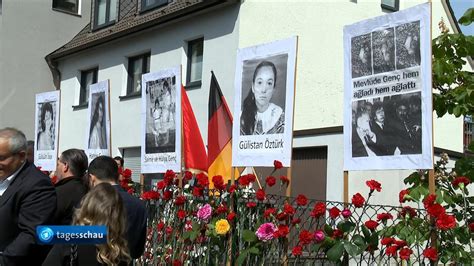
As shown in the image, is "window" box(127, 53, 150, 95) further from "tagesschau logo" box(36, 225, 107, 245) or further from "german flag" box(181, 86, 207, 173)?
"tagesschau logo" box(36, 225, 107, 245)

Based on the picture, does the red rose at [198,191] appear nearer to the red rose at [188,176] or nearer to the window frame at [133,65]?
the red rose at [188,176]

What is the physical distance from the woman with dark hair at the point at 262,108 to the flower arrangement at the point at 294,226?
24.3 inches

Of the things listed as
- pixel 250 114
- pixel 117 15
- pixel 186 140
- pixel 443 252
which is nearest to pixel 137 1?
pixel 117 15

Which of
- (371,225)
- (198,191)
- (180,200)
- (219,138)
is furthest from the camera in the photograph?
(219,138)

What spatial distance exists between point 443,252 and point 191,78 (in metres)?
11.2

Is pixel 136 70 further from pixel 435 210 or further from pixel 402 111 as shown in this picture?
pixel 435 210

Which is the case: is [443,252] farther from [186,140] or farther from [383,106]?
[186,140]

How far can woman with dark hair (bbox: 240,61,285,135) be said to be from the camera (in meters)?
6.09

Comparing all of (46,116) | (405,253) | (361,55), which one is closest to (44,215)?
(405,253)

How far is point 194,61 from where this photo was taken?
15203mm

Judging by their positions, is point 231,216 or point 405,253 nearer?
point 405,253

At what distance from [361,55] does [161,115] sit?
3.35 meters

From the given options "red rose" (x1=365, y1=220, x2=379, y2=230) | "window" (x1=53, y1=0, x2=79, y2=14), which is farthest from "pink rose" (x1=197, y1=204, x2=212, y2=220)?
"window" (x1=53, y1=0, x2=79, y2=14)

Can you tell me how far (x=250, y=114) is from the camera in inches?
251
